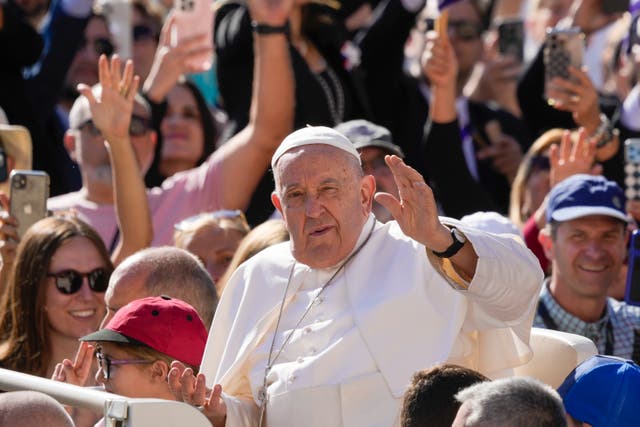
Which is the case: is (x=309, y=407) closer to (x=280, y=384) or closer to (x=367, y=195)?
(x=280, y=384)

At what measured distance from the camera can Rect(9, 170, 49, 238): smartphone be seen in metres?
6.79

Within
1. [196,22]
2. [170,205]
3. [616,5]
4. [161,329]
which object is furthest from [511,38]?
Answer: [161,329]

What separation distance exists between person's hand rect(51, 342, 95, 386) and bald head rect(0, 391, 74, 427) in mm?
1524

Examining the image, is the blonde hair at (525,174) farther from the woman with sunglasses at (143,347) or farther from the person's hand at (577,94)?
the woman with sunglasses at (143,347)

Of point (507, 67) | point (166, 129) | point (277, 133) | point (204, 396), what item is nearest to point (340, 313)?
point (204, 396)

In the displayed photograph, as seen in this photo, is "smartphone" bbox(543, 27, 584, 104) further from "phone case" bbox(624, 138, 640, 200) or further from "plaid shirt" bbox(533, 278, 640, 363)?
"plaid shirt" bbox(533, 278, 640, 363)

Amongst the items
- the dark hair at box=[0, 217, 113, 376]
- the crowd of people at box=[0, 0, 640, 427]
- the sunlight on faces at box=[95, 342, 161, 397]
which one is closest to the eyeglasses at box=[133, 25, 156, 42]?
the crowd of people at box=[0, 0, 640, 427]

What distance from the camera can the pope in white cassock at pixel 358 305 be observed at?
486 centimetres

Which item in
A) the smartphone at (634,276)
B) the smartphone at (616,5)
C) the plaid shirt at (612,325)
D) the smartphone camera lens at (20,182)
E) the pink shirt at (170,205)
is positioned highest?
the smartphone at (616,5)

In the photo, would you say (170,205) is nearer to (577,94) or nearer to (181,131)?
(181,131)

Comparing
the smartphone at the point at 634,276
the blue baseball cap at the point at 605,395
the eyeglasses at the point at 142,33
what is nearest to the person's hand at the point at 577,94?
the smartphone at the point at 634,276

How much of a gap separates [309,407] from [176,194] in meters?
3.11

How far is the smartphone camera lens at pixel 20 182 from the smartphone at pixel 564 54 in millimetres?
2743

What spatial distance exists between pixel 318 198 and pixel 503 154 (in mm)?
4174
